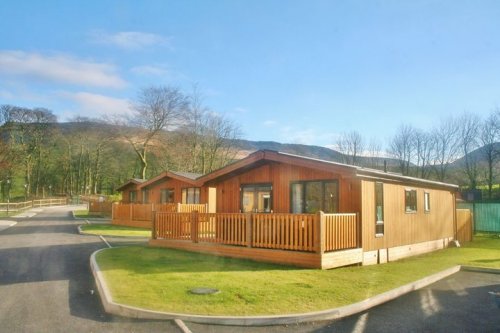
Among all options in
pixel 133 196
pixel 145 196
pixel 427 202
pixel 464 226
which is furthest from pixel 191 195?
pixel 464 226

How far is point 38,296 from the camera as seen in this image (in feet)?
29.2

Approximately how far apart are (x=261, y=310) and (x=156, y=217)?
34.3 ft

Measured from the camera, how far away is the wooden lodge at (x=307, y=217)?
41.3 feet

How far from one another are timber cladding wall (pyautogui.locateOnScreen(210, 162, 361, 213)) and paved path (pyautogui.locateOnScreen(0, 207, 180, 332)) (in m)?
5.67

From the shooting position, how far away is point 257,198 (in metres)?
16.8

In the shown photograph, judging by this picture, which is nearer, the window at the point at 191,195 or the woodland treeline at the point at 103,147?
the window at the point at 191,195

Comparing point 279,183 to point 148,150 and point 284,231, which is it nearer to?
point 284,231

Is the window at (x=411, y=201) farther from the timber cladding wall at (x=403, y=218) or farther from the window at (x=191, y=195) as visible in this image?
the window at (x=191, y=195)

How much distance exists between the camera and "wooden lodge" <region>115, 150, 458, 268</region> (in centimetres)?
1259

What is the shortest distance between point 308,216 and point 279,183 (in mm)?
3717

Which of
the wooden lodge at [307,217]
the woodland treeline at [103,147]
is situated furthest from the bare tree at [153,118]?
the wooden lodge at [307,217]

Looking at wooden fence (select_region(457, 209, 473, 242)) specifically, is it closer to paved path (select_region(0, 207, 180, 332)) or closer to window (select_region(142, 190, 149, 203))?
paved path (select_region(0, 207, 180, 332))

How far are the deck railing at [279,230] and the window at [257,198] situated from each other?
6.09 feet

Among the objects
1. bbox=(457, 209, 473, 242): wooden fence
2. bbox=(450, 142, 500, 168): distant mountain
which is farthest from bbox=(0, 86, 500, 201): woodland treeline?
bbox=(457, 209, 473, 242): wooden fence
